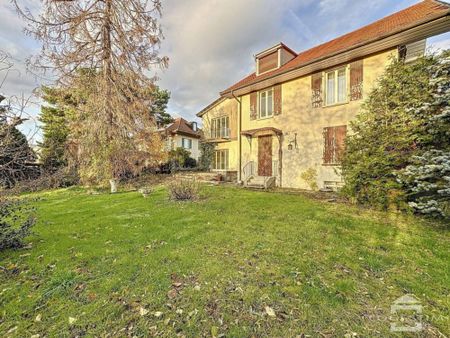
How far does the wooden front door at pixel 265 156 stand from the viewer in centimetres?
1253

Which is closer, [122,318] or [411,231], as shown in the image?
[122,318]

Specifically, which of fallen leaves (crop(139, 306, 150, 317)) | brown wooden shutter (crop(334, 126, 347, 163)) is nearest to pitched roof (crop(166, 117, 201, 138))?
brown wooden shutter (crop(334, 126, 347, 163))

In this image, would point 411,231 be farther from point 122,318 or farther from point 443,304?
point 122,318

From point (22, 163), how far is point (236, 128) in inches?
491

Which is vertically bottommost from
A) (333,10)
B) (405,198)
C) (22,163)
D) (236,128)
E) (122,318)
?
(122,318)

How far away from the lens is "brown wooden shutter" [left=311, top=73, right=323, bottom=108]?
34.0 ft

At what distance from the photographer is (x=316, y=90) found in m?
10.5

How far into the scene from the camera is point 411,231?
4.59 m

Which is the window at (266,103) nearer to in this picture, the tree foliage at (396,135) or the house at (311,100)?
the house at (311,100)

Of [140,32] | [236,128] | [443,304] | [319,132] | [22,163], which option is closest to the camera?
[443,304]

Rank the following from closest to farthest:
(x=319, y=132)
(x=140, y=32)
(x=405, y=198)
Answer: (x=405, y=198), (x=140, y=32), (x=319, y=132)

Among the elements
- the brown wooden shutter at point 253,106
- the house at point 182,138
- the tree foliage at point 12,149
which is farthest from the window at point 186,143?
the tree foliage at point 12,149

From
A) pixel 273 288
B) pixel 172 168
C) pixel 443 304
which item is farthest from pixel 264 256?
pixel 172 168

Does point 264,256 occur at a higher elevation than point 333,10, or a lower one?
lower
